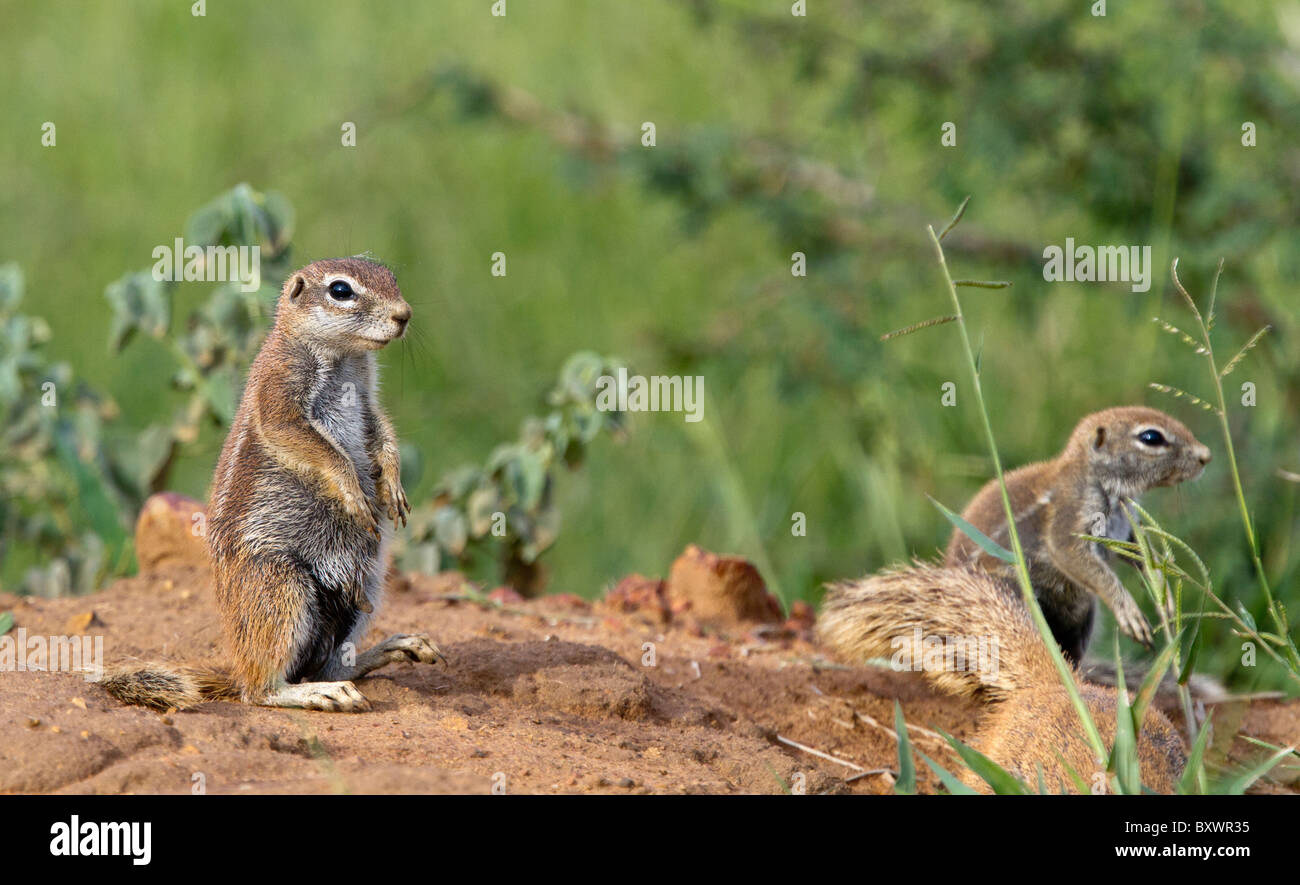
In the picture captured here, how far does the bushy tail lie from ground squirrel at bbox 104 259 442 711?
1.28m

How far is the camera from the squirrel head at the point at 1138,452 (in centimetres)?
471

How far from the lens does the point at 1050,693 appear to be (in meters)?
3.57

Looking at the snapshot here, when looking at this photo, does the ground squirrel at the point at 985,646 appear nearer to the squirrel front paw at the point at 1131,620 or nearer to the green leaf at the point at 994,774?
the squirrel front paw at the point at 1131,620

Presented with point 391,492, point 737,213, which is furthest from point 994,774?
point 737,213

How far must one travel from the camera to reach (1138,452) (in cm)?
471

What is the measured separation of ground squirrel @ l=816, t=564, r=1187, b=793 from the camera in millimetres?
3334

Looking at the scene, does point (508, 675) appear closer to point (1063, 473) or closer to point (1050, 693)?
point (1050, 693)

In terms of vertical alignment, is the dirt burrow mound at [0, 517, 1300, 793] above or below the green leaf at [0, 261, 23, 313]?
below

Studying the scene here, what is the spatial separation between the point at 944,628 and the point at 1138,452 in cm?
120

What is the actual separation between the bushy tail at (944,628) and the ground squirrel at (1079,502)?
419 millimetres

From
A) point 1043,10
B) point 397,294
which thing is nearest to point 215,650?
point 397,294

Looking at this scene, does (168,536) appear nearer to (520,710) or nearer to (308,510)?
(308,510)

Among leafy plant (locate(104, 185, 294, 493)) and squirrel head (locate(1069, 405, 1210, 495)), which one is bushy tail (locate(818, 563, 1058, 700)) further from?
leafy plant (locate(104, 185, 294, 493))

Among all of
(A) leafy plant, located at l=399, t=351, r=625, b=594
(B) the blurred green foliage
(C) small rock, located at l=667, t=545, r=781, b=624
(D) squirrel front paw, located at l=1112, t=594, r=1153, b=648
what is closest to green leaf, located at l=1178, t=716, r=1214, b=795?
(D) squirrel front paw, located at l=1112, t=594, r=1153, b=648
